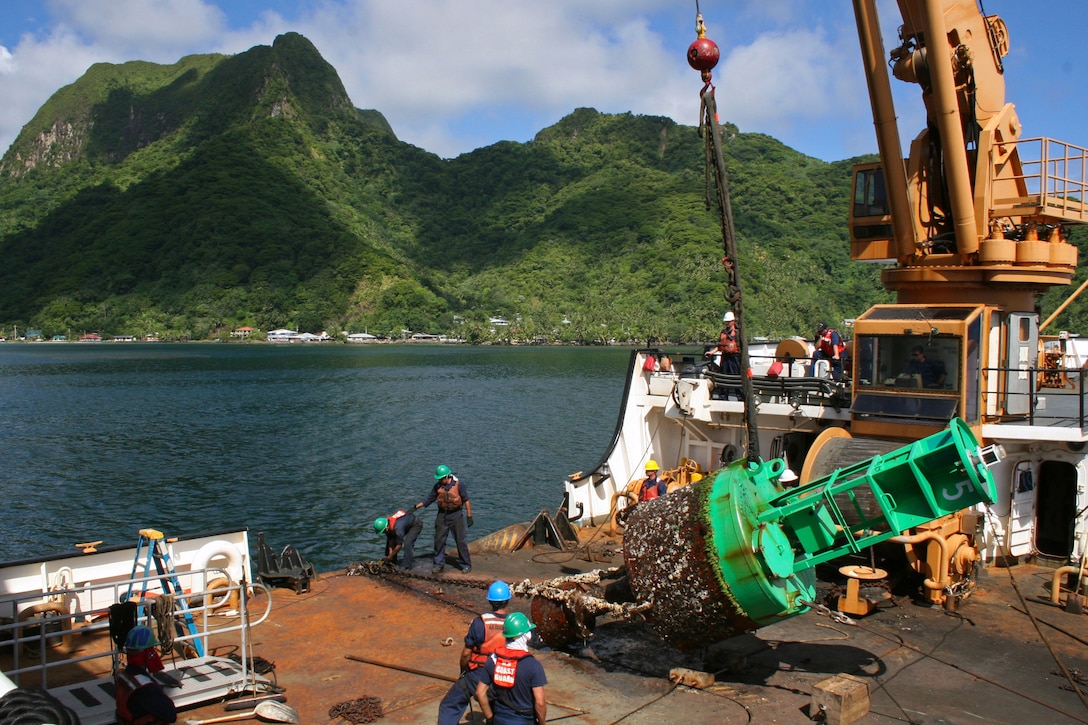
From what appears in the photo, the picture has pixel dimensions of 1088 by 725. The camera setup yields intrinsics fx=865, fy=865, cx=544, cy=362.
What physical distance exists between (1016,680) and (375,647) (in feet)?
21.4

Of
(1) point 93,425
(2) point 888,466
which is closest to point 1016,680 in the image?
(2) point 888,466

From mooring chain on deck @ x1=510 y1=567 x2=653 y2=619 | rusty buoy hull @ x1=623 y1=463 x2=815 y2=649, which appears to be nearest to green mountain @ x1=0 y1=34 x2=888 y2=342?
mooring chain on deck @ x1=510 y1=567 x2=653 y2=619

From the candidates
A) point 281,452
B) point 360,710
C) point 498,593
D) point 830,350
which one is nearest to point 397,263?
point 281,452

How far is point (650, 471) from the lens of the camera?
43.8ft

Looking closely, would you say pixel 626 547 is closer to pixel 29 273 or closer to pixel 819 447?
pixel 819 447

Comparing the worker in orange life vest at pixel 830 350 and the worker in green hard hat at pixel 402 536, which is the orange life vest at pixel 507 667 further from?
the worker in orange life vest at pixel 830 350

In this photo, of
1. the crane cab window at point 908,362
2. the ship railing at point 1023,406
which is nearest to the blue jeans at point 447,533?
the crane cab window at point 908,362

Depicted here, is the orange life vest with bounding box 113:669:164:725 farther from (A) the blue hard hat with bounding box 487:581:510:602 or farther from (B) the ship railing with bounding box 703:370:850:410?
(B) the ship railing with bounding box 703:370:850:410

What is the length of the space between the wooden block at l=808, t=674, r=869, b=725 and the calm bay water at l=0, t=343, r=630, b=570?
1607cm

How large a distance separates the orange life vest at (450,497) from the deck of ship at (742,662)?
1.70 metres

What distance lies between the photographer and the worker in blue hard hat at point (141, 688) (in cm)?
631

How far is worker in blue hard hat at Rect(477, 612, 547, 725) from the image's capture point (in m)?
6.14

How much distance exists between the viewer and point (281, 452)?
3866 centimetres

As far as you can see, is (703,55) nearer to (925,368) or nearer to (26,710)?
(925,368)
